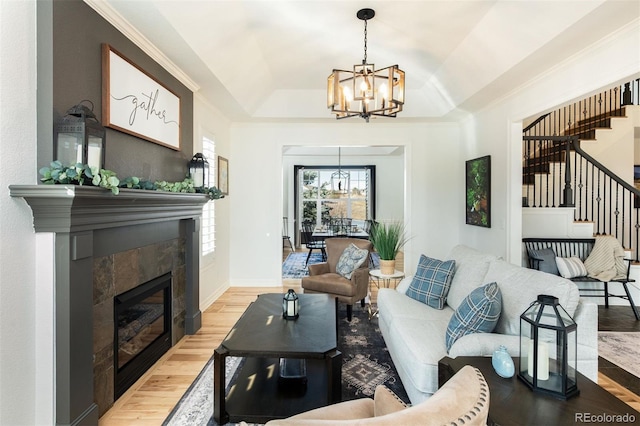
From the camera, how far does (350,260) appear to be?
14.2 ft

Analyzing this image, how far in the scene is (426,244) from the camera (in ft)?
18.1

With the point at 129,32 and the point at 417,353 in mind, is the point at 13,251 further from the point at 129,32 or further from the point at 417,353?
the point at 417,353

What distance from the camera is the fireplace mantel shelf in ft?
5.57

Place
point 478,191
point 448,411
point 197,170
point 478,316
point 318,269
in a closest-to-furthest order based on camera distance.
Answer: point 448,411 < point 478,316 < point 197,170 < point 318,269 < point 478,191

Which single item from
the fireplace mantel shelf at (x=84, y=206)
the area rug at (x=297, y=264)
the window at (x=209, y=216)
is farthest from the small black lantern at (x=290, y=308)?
the area rug at (x=297, y=264)

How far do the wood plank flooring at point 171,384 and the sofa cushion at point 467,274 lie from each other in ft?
3.95

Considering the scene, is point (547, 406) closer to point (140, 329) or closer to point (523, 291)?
point (523, 291)

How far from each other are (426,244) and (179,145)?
13.4 ft

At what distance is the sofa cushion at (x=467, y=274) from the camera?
278cm

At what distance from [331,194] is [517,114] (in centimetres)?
698

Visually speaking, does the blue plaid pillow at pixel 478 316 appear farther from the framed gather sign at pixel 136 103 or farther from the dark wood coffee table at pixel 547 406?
the framed gather sign at pixel 136 103

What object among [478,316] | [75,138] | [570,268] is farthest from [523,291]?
[75,138]

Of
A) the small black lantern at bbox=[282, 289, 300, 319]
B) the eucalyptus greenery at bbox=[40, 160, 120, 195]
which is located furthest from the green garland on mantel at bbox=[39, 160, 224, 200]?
the small black lantern at bbox=[282, 289, 300, 319]

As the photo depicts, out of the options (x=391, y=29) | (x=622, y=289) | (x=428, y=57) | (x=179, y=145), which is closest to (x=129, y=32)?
(x=179, y=145)
